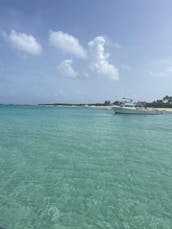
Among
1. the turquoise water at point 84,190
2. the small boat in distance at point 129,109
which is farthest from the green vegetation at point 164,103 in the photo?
the turquoise water at point 84,190

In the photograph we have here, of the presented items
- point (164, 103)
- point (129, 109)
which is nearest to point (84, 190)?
point (129, 109)

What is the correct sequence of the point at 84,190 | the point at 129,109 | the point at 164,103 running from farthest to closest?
the point at 164,103 < the point at 129,109 < the point at 84,190

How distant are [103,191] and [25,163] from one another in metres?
3.81

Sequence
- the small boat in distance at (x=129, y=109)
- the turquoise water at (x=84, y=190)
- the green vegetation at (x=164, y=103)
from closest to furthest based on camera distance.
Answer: the turquoise water at (x=84, y=190)
the small boat in distance at (x=129, y=109)
the green vegetation at (x=164, y=103)

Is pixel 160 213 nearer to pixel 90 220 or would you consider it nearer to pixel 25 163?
pixel 90 220

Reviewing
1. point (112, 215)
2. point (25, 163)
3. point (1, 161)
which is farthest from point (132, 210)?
point (1, 161)

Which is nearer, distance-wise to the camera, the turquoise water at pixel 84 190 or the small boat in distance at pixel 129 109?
the turquoise water at pixel 84 190

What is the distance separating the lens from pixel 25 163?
820 centimetres

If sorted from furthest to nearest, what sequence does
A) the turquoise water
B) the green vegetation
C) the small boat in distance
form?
the green vegetation
the small boat in distance
the turquoise water

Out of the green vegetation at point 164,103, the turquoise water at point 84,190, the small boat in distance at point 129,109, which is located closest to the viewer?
the turquoise water at point 84,190

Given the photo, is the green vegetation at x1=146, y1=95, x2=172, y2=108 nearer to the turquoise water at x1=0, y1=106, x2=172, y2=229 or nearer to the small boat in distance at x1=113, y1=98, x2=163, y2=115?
the small boat in distance at x1=113, y1=98, x2=163, y2=115

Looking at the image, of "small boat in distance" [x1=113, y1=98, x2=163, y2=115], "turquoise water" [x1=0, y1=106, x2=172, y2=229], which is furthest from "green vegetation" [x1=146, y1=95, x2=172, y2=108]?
"turquoise water" [x1=0, y1=106, x2=172, y2=229]

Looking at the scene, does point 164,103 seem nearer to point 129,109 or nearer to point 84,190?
point 129,109

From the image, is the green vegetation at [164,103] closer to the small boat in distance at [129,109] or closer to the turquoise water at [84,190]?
the small boat in distance at [129,109]
